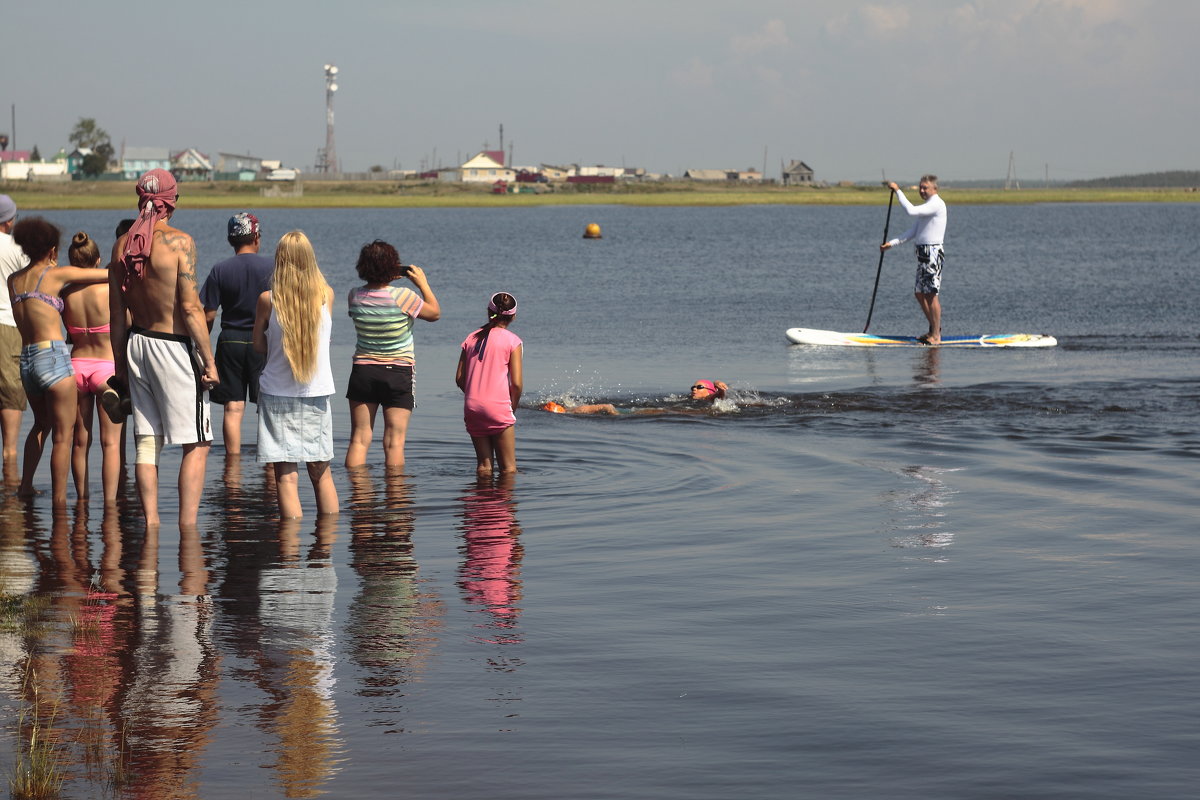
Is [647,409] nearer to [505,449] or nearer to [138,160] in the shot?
[505,449]

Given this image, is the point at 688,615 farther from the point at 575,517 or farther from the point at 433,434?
the point at 433,434

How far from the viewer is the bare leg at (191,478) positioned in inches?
327

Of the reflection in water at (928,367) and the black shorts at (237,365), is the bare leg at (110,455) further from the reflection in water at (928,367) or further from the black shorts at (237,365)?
the reflection in water at (928,367)

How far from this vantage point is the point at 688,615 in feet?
23.3

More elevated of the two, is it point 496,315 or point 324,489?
point 496,315

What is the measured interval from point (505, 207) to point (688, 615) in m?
153

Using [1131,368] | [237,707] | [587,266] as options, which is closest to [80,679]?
[237,707]

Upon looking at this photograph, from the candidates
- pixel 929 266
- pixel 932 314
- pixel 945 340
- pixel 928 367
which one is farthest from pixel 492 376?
pixel 945 340

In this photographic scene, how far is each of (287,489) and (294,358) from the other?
1030mm

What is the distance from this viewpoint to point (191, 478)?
8.41 metres

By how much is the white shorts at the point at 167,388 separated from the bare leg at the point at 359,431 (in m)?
2.26

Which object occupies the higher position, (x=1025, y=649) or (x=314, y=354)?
(x=314, y=354)

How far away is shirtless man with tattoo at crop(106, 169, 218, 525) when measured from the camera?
7.88m

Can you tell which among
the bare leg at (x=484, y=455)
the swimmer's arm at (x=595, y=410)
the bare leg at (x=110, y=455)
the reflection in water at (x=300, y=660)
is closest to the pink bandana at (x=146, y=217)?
the bare leg at (x=110, y=455)
